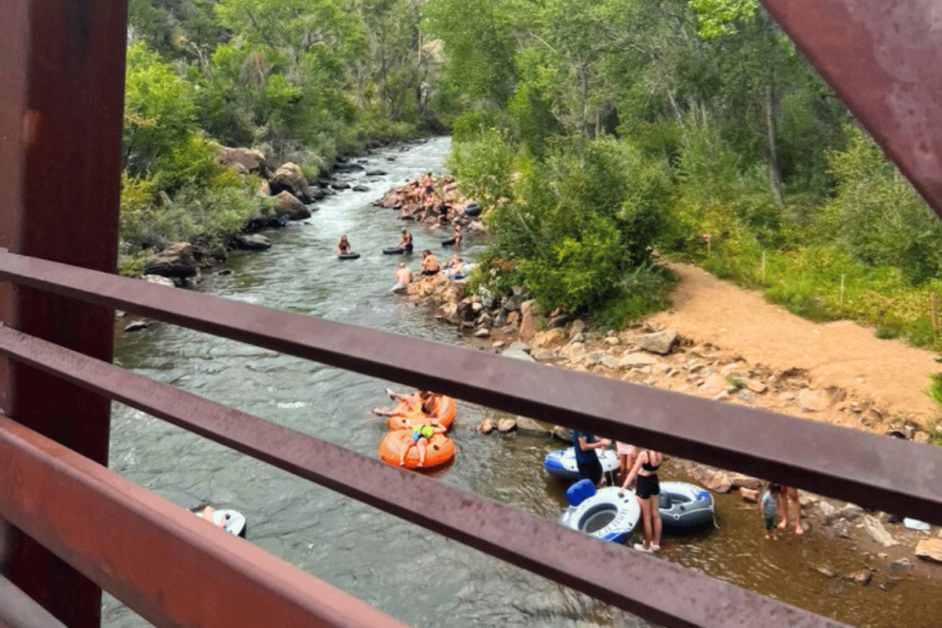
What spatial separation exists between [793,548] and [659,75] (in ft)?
55.0

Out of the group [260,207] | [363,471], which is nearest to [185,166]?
[260,207]

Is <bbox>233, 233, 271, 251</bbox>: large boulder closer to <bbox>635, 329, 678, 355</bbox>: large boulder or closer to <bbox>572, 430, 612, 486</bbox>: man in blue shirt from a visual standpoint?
<bbox>635, 329, 678, 355</bbox>: large boulder

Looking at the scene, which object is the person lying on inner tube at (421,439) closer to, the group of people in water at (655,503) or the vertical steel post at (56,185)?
the group of people in water at (655,503)

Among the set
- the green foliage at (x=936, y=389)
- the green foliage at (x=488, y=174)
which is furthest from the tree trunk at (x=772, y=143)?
the green foliage at (x=936, y=389)

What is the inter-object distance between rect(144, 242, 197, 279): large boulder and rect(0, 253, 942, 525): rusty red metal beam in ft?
60.0

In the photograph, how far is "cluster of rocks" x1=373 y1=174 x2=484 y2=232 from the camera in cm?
2488

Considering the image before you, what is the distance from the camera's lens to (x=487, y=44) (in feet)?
117

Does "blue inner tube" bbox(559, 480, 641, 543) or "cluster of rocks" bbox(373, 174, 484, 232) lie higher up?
"cluster of rocks" bbox(373, 174, 484, 232)

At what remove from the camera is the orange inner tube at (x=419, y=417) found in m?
10.6

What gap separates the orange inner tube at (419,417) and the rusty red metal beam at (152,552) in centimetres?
892

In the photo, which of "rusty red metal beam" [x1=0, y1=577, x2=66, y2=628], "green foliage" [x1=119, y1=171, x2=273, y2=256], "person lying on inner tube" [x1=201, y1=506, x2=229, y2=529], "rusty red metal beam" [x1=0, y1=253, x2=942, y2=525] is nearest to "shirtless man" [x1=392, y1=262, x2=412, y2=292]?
"green foliage" [x1=119, y1=171, x2=273, y2=256]

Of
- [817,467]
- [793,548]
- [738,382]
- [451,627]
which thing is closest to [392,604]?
[451,627]

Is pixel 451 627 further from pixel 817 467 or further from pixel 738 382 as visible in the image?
pixel 817 467

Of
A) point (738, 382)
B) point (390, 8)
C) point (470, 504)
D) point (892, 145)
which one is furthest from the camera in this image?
point (390, 8)
